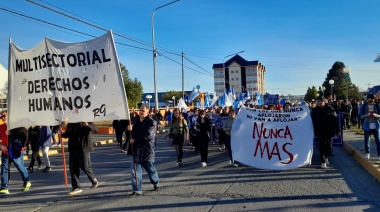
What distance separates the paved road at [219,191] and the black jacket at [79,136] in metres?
0.90

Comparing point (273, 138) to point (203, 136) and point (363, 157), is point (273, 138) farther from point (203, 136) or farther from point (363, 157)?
point (363, 157)

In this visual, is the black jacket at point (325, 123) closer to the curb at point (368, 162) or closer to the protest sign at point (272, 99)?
the curb at point (368, 162)

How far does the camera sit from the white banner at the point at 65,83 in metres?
6.85

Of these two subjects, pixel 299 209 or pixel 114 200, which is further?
pixel 114 200

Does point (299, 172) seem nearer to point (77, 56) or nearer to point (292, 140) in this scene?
point (292, 140)

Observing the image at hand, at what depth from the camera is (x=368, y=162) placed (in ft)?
29.9

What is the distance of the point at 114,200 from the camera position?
22.3 feet

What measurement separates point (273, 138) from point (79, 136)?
449 centimetres

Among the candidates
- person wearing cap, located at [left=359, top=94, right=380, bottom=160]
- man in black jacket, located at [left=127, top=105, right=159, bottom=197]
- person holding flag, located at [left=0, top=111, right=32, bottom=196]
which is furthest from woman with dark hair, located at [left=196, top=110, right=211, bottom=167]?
person holding flag, located at [left=0, top=111, right=32, bottom=196]

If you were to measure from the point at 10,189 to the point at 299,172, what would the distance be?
6.58 m

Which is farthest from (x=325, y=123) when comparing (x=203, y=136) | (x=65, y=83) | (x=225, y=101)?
(x=225, y=101)

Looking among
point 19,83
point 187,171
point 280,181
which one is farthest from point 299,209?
point 19,83

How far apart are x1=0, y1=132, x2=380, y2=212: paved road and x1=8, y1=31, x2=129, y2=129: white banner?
4.96 ft

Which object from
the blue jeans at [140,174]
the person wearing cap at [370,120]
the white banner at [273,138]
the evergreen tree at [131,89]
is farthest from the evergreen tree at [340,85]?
the blue jeans at [140,174]
